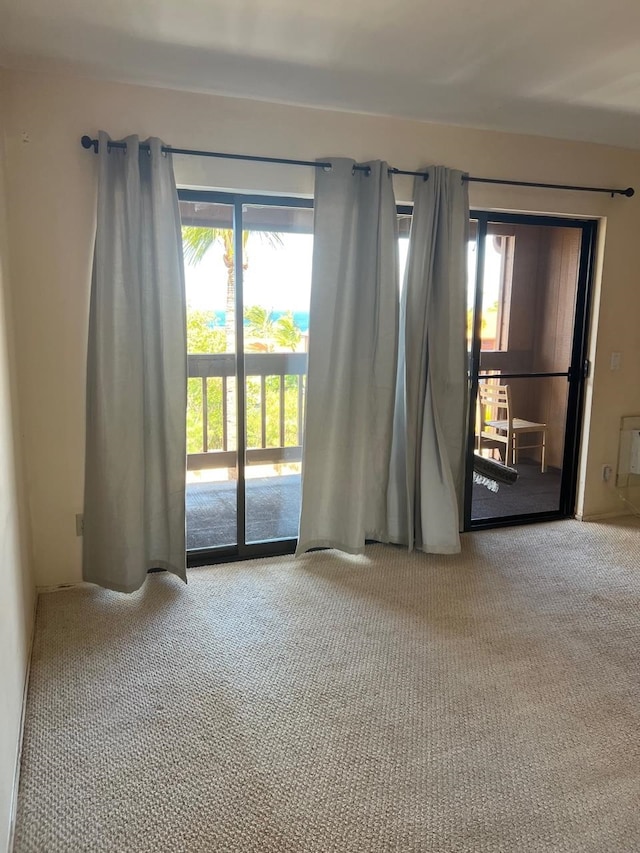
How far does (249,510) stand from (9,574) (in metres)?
1.65

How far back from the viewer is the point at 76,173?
106 inches

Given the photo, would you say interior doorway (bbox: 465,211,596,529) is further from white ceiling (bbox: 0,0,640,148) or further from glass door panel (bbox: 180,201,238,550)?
glass door panel (bbox: 180,201,238,550)

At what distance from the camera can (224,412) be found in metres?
3.30

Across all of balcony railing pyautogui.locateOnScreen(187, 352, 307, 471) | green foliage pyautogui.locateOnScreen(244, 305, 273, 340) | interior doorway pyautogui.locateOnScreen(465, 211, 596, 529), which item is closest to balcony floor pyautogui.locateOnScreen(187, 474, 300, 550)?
balcony railing pyautogui.locateOnScreen(187, 352, 307, 471)

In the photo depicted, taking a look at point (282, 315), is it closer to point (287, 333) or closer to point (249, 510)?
point (287, 333)

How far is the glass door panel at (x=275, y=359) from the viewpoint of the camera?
319 centimetres

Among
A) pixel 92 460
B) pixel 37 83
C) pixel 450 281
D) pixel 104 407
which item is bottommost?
pixel 92 460

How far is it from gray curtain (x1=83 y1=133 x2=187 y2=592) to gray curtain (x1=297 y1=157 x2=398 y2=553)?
0.71 m

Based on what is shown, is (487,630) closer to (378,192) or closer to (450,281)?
(450,281)

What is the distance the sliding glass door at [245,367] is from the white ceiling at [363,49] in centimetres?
60

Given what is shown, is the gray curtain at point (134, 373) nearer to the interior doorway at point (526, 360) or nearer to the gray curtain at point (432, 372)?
the gray curtain at point (432, 372)

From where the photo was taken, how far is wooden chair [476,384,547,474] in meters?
3.81

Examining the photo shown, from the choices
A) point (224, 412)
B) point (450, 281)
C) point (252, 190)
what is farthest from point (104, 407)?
point (450, 281)

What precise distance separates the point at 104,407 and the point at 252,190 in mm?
1288
